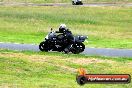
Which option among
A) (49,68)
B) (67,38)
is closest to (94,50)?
(67,38)

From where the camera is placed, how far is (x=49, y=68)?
72.3 feet

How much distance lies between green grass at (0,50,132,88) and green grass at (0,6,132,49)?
857 centimetres

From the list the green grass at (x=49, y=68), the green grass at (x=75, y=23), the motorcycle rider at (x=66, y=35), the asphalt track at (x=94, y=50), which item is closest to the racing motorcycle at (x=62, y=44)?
the motorcycle rider at (x=66, y=35)

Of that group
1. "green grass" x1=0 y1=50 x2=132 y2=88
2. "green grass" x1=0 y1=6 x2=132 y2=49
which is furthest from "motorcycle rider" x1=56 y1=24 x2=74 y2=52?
"green grass" x1=0 y1=6 x2=132 y2=49

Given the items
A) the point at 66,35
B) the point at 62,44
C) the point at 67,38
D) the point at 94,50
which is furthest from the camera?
the point at 94,50

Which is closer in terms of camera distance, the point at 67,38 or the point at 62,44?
the point at 67,38

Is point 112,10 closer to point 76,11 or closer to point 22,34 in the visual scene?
point 76,11

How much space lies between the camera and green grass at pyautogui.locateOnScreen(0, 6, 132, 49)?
128ft

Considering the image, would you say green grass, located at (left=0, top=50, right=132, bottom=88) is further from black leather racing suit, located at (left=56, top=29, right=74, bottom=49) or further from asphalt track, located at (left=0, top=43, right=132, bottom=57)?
Answer: asphalt track, located at (left=0, top=43, right=132, bottom=57)

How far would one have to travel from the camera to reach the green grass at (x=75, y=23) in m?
38.9

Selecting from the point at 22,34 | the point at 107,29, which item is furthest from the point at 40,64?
the point at 107,29

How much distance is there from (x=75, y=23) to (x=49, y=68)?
31.5m

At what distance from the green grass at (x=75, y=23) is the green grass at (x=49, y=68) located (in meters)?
8.57

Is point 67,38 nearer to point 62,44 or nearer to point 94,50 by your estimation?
point 62,44
